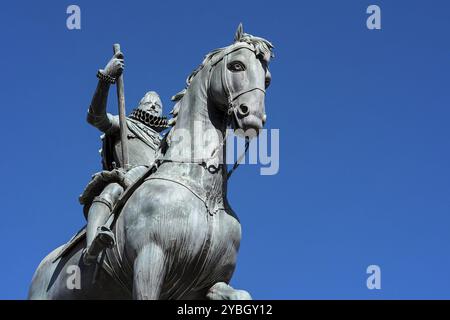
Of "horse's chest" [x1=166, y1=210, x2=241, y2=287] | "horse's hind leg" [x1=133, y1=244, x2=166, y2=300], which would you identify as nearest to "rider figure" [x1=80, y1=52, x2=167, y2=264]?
"horse's hind leg" [x1=133, y1=244, x2=166, y2=300]

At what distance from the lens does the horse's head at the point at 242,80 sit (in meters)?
11.3

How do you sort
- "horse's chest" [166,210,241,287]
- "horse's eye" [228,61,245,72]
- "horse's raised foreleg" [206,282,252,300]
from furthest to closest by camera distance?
"horse's eye" [228,61,245,72], "horse's raised foreleg" [206,282,252,300], "horse's chest" [166,210,241,287]

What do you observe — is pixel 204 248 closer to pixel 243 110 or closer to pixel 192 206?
pixel 192 206

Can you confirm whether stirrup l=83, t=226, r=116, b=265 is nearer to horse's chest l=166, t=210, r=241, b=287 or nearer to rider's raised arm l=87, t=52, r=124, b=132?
horse's chest l=166, t=210, r=241, b=287

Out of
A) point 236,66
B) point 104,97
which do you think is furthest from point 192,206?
point 104,97

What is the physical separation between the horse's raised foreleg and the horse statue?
0.01 m

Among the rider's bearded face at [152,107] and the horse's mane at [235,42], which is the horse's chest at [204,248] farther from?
the rider's bearded face at [152,107]

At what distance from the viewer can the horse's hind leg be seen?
1082 cm

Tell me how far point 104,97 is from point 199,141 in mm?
1758

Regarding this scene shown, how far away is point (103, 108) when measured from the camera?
12.9 metres

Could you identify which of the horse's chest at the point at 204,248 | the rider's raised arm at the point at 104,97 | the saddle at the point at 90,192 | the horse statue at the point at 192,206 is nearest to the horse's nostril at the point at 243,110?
the horse statue at the point at 192,206

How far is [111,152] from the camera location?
13.5 m
